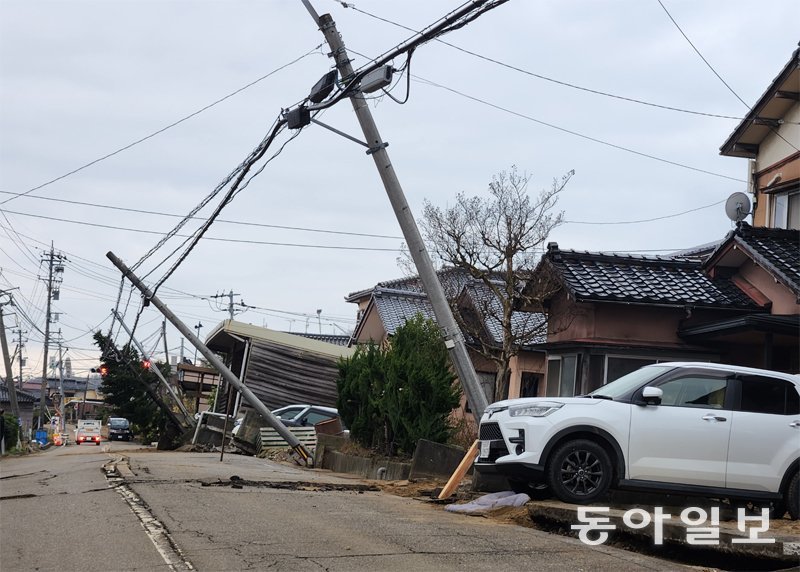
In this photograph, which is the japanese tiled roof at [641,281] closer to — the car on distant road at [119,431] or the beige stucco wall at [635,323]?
the beige stucco wall at [635,323]

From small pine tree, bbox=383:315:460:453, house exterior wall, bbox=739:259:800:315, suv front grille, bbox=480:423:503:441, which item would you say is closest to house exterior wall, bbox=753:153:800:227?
house exterior wall, bbox=739:259:800:315

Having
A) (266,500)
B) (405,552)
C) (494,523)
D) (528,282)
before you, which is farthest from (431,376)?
(405,552)

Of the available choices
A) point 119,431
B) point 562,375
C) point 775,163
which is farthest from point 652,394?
point 119,431

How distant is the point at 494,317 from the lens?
75.0 ft

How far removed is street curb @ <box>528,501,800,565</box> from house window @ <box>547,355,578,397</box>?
872 centimetres

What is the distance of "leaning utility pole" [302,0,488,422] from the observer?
1403cm

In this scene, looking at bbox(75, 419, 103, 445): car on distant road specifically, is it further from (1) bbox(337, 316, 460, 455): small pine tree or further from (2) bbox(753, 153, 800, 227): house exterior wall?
(2) bbox(753, 153, 800, 227): house exterior wall

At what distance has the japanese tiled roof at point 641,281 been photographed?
56.2ft

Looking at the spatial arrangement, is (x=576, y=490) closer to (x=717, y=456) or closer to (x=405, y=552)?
(x=717, y=456)

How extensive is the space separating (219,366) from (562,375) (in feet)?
32.6

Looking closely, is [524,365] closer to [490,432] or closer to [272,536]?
[490,432]

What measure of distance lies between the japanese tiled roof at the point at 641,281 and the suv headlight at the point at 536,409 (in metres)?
6.68

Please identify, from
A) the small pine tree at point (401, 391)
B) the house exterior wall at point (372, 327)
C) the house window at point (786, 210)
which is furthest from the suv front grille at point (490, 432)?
the house exterior wall at point (372, 327)

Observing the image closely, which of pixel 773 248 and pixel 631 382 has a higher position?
pixel 773 248
